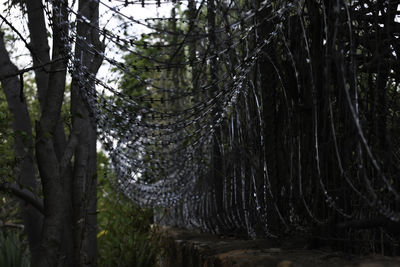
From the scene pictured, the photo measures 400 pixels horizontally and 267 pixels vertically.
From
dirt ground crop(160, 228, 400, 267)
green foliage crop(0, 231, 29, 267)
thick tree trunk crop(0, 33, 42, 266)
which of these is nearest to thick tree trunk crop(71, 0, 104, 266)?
thick tree trunk crop(0, 33, 42, 266)

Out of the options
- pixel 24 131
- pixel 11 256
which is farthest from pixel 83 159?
pixel 11 256

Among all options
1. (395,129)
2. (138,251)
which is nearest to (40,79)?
(138,251)

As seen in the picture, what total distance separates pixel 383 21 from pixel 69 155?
2740 millimetres

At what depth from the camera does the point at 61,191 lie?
3709mm

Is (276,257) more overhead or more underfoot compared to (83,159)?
more underfoot

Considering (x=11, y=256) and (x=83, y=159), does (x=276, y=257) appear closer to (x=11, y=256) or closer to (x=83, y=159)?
(x=83, y=159)

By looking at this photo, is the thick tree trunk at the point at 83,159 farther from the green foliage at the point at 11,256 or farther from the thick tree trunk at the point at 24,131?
the green foliage at the point at 11,256

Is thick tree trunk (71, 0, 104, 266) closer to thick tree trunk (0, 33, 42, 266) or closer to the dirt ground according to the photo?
thick tree trunk (0, 33, 42, 266)

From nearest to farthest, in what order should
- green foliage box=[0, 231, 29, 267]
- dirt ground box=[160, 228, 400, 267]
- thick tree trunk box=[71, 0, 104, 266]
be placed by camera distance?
dirt ground box=[160, 228, 400, 267], thick tree trunk box=[71, 0, 104, 266], green foliage box=[0, 231, 29, 267]

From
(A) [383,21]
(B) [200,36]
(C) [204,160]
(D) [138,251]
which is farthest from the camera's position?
(D) [138,251]

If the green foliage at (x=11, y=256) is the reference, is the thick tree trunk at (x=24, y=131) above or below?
above

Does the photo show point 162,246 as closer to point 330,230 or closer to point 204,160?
point 204,160

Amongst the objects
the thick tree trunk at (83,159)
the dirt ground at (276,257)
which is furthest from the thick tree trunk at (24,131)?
the dirt ground at (276,257)

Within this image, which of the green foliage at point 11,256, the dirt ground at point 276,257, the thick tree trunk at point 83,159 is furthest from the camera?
the green foliage at point 11,256
